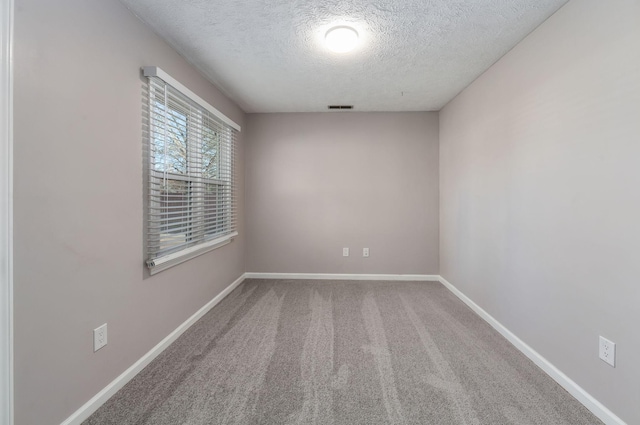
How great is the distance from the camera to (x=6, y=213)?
107 centimetres

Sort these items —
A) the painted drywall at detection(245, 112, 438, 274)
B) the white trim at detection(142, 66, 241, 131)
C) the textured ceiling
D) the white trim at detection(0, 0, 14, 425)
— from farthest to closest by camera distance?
the painted drywall at detection(245, 112, 438, 274)
the white trim at detection(142, 66, 241, 131)
the textured ceiling
the white trim at detection(0, 0, 14, 425)

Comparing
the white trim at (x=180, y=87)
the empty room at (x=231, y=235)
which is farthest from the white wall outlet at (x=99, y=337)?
the white trim at (x=180, y=87)

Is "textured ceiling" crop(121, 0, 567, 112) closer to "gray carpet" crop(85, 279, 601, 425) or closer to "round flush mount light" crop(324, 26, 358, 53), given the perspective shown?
"round flush mount light" crop(324, 26, 358, 53)

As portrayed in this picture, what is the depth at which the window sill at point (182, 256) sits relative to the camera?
1.92 meters

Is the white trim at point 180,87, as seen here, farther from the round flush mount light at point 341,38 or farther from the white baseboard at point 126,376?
the white baseboard at point 126,376

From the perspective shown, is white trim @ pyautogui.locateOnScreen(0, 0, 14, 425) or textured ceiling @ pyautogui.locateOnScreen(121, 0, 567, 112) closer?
white trim @ pyautogui.locateOnScreen(0, 0, 14, 425)

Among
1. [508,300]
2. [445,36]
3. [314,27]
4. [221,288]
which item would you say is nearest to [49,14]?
[314,27]

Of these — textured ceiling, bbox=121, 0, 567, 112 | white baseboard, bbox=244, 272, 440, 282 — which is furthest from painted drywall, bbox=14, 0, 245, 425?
white baseboard, bbox=244, 272, 440, 282

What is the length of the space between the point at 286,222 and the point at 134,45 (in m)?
2.60

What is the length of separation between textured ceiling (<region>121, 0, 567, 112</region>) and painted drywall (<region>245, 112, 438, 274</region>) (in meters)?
0.71

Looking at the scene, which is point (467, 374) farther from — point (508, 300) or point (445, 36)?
point (445, 36)

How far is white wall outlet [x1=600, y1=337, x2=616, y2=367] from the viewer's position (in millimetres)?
1372

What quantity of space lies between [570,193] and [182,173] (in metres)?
2.82

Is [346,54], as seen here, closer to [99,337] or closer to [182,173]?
[182,173]
